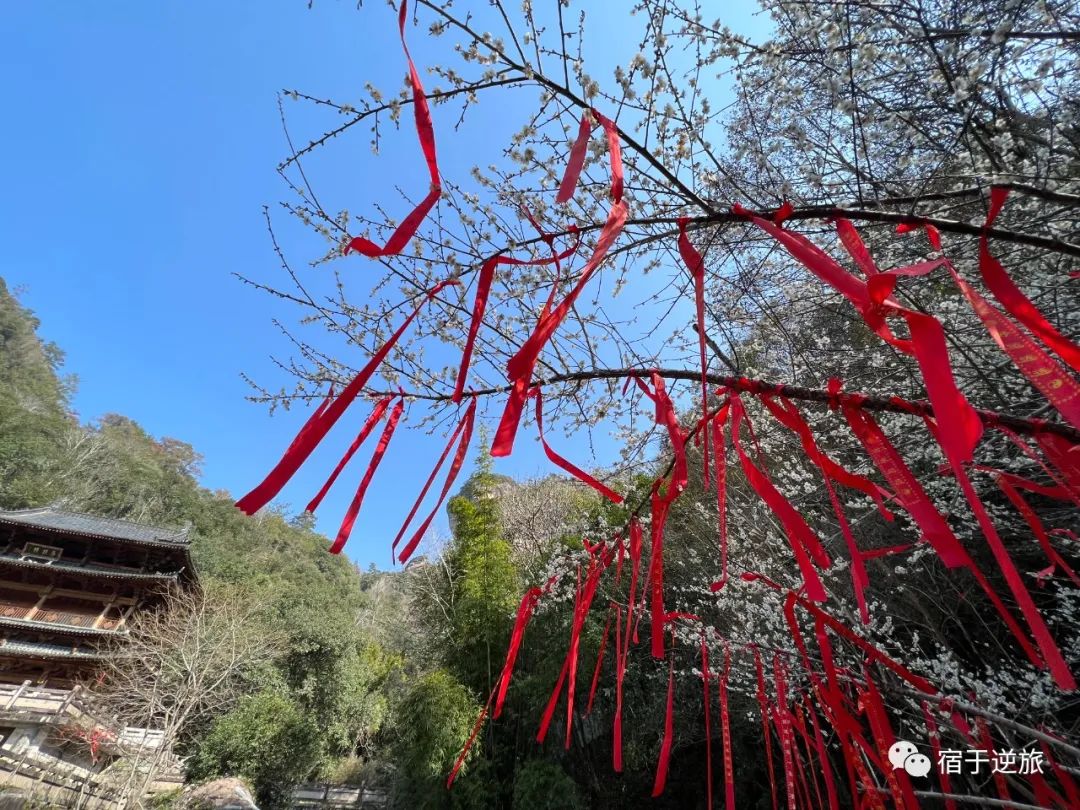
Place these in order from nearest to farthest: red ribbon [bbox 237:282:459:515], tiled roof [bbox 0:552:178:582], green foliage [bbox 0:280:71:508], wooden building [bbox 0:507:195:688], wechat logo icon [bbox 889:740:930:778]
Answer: red ribbon [bbox 237:282:459:515], wechat logo icon [bbox 889:740:930:778], wooden building [bbox 0:507:195:688], tiled roof [bbox 0:552:178:582], green foliage [bbox 0:280:71:508]

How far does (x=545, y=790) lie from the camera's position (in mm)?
5824

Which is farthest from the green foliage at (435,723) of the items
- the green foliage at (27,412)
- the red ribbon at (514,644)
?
the green foliage at (27,412)

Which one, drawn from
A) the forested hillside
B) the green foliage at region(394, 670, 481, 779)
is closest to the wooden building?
the forested hillside

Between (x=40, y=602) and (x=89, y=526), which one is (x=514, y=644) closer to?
Answer: (x=40, y=602)

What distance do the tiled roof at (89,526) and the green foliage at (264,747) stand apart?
18.8ft

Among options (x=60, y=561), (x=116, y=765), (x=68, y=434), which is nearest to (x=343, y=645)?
(x=116, y=765)

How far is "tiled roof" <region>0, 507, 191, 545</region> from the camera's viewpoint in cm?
1204

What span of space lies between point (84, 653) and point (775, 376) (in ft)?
51.0

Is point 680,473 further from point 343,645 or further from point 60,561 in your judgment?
point 60,561

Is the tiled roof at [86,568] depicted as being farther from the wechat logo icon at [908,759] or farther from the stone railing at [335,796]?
the wechat logo icon at [908,759]

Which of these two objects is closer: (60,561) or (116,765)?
(116,765)

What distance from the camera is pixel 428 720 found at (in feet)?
20.8

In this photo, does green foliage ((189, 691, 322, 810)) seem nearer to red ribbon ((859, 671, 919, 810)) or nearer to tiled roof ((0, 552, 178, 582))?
tiled roof ((0, 552, 178, 582))

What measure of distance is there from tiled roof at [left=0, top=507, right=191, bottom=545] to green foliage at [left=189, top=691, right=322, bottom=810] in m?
5.74
